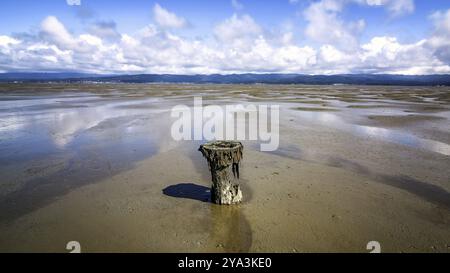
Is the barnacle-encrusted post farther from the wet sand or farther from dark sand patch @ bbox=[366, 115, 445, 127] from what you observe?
dark sand patch @ bbox=[366, 115, 445, 127]

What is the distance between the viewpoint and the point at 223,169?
802 cm

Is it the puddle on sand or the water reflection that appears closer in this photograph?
the puddle on sand

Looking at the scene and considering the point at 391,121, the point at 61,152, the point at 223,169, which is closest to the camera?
the point at 223,169

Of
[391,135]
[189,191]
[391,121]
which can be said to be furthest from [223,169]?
[391,121]

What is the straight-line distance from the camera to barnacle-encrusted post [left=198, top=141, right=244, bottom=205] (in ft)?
26.0

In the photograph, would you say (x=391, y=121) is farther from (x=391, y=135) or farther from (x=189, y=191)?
(x=189, y=191)

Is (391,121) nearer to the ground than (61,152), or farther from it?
farther from it

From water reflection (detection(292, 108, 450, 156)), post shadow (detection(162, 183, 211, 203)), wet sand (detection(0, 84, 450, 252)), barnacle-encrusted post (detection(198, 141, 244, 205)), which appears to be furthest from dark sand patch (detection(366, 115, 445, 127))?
barnacle-encrusted post (detection(198, 141, 244, 205))

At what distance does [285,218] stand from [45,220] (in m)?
5.67

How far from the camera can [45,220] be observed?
7.34 metres

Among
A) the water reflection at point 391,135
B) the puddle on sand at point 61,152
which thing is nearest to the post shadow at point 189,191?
the puddle on sand at point 61,152

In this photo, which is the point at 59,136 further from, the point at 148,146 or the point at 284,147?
the point at 284,147

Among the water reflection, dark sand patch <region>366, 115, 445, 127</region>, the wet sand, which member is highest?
dark sand patch <region>366, 115, 445, 127</region>
